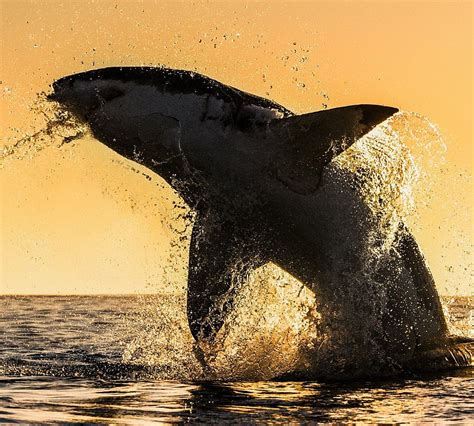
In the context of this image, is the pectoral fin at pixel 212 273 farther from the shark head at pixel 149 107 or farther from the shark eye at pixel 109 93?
the shark eye at pixel 109 93

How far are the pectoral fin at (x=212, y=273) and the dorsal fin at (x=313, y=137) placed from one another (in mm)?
1701

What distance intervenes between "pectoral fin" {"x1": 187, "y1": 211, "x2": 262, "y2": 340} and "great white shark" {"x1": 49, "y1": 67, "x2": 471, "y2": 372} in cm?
2

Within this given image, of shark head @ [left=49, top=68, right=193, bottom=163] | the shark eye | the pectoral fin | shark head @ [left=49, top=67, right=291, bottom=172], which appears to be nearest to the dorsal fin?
shark head @ [left=49, top=67, right=291, bottom=172]

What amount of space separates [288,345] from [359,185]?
3.08 meters

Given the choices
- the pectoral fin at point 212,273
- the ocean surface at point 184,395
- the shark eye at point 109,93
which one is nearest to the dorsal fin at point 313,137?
the pectoral fin at point 212,273

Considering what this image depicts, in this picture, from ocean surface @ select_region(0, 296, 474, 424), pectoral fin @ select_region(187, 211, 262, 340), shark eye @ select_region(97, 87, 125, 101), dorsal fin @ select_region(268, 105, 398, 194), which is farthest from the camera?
pectoral fin @ select_region(187, 211, 262, 340)

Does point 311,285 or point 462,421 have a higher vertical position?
point 311,285

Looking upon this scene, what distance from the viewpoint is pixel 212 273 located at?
16.3m

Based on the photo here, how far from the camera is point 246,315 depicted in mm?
17031

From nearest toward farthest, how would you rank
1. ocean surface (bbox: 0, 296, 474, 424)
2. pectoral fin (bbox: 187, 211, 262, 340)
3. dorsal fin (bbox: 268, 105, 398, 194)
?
ocean surface (bbox: 0, 296, 474, 424) < dorsal fin (bbox: 268, 105, 398, 194) < pectoral fin (bbox: 187, 211, 262, 340)

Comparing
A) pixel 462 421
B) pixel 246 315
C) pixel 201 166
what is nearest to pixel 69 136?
pixel 201 166

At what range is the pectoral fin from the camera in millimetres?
15797

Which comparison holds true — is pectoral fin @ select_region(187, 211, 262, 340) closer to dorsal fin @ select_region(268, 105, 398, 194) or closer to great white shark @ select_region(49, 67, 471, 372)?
great white shark @ select_region(49, 67, 471, 372)

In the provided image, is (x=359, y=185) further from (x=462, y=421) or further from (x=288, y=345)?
(x=462, y=421)
